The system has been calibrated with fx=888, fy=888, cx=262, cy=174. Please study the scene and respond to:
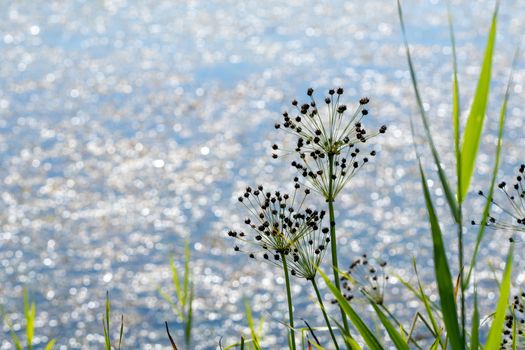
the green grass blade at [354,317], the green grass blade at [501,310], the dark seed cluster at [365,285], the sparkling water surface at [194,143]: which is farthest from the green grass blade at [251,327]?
the sparkling water surface at [194,143]

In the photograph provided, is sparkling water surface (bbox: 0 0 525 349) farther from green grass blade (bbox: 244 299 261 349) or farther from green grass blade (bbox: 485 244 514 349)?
green grass blade (bbox: 485 244 514 349)

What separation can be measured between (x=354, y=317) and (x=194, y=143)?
6909 millimetres

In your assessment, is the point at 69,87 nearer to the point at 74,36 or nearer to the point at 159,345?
the point at 74,36

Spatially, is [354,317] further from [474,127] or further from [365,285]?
[365,285]

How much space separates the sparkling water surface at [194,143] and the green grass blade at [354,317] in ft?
13.9

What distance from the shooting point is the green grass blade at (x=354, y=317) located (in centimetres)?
138

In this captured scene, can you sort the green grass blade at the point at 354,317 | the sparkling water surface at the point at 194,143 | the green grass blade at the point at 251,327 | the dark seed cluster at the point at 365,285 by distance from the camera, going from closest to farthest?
the green grass blade at the point at 354,317, the dark seed cluster at the point at 365,285, the green grass blade at the point at 251,327, the sparkling water surface at the point at 194,143

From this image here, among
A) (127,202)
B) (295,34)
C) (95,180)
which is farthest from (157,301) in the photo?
(295,34)

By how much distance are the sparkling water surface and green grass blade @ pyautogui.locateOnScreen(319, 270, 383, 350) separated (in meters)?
4.25

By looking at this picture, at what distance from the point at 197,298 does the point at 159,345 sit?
1.97 ft

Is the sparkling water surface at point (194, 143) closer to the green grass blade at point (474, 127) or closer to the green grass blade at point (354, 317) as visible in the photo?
A: the green grass blade at point (354, 317)

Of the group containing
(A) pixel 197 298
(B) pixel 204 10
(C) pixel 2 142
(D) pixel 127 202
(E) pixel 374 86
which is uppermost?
(B) pixel 204 10

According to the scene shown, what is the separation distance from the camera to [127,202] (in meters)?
7.34

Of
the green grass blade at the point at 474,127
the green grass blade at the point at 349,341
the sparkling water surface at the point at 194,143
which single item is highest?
the sparkling water surface at the point at 194,143
